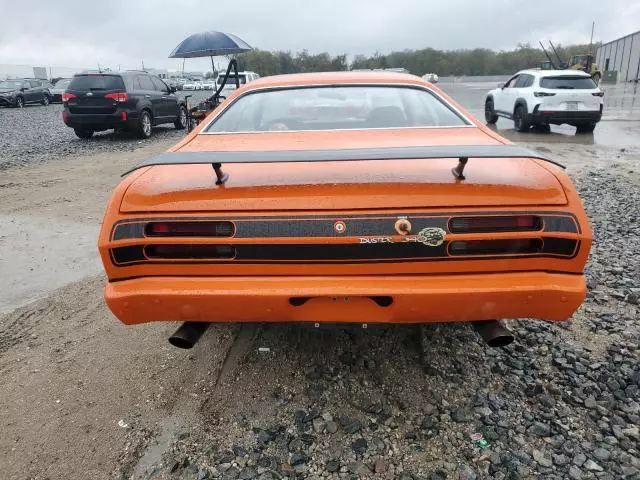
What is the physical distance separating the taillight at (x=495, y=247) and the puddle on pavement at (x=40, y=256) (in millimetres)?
3307

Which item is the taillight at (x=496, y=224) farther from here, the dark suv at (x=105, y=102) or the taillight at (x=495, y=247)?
the dark suv at (x=105, y=102)

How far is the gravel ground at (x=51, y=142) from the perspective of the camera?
10.5 metres

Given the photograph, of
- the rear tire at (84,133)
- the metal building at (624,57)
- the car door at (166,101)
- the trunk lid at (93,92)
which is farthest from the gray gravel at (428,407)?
the metal building at (624,57)

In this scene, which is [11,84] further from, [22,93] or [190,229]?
[190,229]

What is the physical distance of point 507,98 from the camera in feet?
45.2

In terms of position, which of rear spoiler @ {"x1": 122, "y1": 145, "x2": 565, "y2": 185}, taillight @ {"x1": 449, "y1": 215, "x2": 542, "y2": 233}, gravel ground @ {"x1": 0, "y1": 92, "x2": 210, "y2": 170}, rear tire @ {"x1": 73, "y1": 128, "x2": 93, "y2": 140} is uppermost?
rear spoiler @ {"x1": 122, "y1": 145, "x2": 565, "y2": 185}

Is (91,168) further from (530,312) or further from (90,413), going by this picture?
(530,312)

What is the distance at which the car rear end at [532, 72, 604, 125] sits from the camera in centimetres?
1205

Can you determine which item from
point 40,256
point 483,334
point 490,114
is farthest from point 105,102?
point 483,334

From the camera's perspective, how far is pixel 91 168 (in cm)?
895

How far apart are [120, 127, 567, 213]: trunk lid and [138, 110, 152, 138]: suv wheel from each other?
1103 centimetres

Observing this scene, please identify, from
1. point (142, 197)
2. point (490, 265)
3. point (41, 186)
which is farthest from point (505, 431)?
point (41, 186)

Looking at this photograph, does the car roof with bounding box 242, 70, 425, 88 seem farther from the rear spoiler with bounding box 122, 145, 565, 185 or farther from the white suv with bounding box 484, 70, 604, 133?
the white suv with bounding box 484, 70, 604, 133

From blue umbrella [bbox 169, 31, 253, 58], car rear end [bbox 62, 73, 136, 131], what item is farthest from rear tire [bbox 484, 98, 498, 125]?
car rear end [bbox 62, 73, 136, 131]
